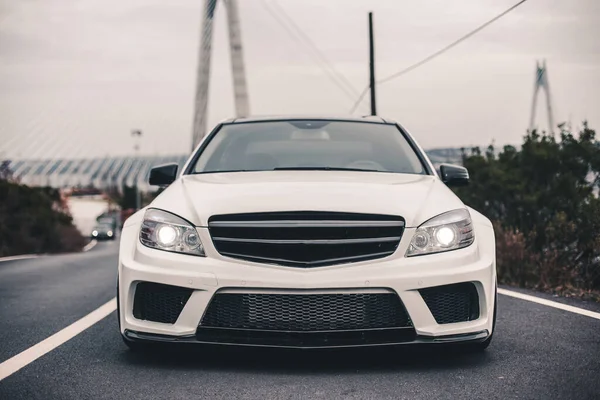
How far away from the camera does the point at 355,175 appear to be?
5297 millimetres

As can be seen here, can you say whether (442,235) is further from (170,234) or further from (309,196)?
(170,234)

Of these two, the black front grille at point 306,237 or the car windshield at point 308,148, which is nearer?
the black front grille at point 306,237

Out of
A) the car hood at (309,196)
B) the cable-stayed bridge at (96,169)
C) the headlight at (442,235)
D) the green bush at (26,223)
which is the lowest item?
the cable-stayed bridge at (96,169)

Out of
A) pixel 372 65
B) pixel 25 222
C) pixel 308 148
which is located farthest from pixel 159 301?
pixel 372 65

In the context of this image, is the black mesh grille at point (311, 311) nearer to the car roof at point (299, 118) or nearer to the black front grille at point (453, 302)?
the black front grille at point (453, 302)

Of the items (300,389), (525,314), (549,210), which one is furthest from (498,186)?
(300,389)

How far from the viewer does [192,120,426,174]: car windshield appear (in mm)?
5809

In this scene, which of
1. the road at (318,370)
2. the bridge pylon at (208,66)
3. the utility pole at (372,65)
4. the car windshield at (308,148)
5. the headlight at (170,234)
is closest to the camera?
the road at (318,370)

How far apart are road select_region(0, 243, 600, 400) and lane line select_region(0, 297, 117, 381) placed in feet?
0.21

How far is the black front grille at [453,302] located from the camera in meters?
4.40

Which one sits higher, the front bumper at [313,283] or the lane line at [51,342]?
the front bumper at [313,283]

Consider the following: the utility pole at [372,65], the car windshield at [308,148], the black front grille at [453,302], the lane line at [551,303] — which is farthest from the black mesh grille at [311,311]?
the utility pole at [372,65]

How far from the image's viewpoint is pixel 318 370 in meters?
4.52

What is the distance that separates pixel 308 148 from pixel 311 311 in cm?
201
